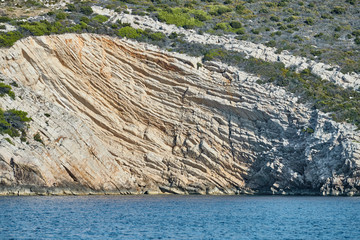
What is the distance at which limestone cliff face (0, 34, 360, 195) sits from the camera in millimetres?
46062

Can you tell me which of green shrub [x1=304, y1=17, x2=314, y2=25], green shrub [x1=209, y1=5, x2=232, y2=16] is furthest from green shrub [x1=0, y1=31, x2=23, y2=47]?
green shrub [x1=304, y1=17, x2=314, y2=25]

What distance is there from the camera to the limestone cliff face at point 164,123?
46.1m

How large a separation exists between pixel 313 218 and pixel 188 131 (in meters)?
19.6

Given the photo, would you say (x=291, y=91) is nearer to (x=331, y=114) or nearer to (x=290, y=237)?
(x=331, y=114)

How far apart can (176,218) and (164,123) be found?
766 inches

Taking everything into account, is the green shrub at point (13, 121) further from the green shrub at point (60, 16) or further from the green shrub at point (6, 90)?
the green shrub at point (60, 16)

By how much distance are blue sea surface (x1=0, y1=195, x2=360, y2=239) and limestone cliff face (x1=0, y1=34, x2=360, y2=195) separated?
4056 mm

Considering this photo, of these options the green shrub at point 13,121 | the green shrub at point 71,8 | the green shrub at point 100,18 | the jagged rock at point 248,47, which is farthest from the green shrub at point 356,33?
the green shrub at point 13,121

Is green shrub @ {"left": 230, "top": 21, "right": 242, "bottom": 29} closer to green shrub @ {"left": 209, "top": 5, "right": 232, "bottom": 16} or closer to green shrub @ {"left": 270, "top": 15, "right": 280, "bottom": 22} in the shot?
green shrub @ {"left": 209, "top": 5, "right": 232, "bottom": 16}

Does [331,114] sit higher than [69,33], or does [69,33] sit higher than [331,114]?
[69,33]

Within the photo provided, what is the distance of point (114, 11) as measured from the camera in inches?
2500

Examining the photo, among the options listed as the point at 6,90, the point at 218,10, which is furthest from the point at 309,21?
the point at 6,90

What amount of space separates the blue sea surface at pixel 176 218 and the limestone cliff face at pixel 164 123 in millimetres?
4056

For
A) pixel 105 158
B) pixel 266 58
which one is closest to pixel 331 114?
pixel 266 58
